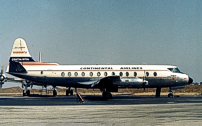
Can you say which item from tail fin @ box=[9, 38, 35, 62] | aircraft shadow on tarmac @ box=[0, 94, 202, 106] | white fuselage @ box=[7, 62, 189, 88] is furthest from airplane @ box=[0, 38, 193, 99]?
aircraft shadow on tarmac @ box=[0, 94, 202, 106]

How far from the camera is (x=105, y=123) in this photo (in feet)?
40.8

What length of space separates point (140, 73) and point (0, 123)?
22.8 meters

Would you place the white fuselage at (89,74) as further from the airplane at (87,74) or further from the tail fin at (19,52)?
the tail fin at (19,52)

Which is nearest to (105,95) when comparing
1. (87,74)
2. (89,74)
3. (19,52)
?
(89,74)

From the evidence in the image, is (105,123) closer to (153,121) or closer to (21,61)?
(153,121)

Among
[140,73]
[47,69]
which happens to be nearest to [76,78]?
[47,69]

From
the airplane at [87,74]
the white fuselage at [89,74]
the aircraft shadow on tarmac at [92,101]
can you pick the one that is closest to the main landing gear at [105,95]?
the aircraft shadow on tarmac at [92,101]

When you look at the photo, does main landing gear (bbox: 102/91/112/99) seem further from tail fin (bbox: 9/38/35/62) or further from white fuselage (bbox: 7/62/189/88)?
tail fin (bbox: 9/38/35/62)

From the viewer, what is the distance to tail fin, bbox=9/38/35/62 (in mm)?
36250

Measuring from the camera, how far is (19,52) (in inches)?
1433

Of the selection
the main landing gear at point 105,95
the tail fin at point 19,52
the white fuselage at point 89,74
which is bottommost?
the main landing gear at point 105,95

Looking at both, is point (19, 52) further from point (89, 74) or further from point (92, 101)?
point (92, 101)

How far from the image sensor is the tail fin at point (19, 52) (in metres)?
36.2

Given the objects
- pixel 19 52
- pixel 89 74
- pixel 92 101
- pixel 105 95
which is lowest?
pixel 92 101
